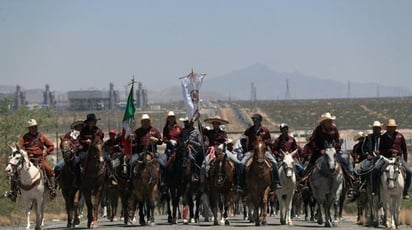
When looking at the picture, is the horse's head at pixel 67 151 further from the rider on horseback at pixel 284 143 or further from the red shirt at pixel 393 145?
the red shirt at pixel 393 145

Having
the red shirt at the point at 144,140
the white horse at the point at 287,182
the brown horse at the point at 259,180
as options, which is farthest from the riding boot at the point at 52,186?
the white horse at the point at 287,182

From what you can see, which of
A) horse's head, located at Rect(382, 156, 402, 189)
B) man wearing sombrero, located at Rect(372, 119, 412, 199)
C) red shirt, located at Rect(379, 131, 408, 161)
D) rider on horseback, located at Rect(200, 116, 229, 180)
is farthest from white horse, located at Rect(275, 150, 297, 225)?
horse's head, located at Rect(382, 156, 402, 189)

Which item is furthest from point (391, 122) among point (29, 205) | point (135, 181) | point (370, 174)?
point (29, 205)

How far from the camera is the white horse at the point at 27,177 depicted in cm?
2584

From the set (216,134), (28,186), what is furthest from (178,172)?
(28,186)

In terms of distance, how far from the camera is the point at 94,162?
89.1ft

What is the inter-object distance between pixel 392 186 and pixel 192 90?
24.0 feet

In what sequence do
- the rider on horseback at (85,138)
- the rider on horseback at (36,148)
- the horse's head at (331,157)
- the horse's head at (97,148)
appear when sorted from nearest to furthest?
the horse's head at (97,148) < the rider on horseback at (36,148) < the horse's head at (331,157) < the rider on horseback at (85,138)

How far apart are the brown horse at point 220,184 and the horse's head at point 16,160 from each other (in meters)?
5.54

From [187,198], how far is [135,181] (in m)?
2.27

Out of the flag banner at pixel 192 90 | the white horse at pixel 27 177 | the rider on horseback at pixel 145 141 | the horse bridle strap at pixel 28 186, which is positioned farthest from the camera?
the flag banner at pixel 192 90

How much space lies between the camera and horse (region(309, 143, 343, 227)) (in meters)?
27.4

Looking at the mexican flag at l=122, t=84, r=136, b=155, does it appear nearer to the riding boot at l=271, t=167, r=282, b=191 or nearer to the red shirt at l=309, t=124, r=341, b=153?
the riding boot at l=271, t=167, r=282, b=191

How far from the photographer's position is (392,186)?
27.5 meters
